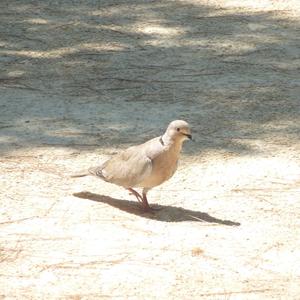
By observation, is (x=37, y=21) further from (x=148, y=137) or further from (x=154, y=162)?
(x=154, y=162)

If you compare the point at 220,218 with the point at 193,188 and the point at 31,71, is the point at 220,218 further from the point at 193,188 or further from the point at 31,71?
the point at 31,71

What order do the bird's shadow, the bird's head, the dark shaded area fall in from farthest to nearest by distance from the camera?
the dark shaded area, the bird's shadow, the bird's head

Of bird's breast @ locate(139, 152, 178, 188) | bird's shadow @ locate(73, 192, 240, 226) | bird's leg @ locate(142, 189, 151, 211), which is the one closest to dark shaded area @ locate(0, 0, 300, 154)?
bird's shadow @ locate(73, 192, 240, 226)

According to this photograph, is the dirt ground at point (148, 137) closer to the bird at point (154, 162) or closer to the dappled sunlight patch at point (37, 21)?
the dappled sunlight patch at point (37, 21)

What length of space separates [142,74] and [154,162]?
118 inches

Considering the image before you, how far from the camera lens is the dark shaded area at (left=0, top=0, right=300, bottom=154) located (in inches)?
287

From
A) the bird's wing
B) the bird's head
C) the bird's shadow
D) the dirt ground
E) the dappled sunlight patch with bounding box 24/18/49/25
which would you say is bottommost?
the bird's shadow

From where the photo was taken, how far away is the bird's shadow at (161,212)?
575 cm

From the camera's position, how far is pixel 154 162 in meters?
5.65

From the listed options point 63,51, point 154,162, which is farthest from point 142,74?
point 154,162

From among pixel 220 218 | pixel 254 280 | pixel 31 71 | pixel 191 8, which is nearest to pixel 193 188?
pixel 220 218

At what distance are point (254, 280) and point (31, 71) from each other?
170 inches

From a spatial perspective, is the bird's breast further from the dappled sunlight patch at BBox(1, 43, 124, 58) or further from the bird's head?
the dappled sunlight patch at BBox(1, 43, 124, 58)

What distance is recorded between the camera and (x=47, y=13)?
10414mm
